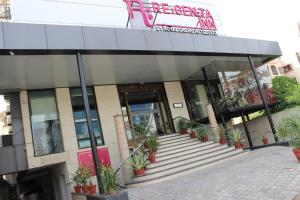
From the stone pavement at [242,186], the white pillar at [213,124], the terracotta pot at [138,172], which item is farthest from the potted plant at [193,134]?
the stone pavement at [242,186]

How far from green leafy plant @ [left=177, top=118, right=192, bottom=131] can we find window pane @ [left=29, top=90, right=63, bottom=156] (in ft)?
20.1

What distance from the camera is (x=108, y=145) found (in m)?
13.3

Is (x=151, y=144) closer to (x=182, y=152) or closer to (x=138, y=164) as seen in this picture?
(x=182, y=152)

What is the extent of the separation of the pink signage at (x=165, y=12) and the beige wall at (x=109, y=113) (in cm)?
376

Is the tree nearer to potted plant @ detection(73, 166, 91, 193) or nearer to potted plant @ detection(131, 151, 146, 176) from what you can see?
potted plant @ detection(131, 151, 146, 176)

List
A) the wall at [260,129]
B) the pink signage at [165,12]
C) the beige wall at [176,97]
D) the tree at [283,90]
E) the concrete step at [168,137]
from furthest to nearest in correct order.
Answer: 1. the wall at [260,129]
2. the tree at [283,90]
3. the beige wall at [176,97]
4. the concrete step at [168,137]
5. the pink signage at [165,12]

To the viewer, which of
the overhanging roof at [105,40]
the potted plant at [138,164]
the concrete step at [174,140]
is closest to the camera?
the overhanging roof at [105,40]

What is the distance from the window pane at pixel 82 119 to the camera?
1290 cm

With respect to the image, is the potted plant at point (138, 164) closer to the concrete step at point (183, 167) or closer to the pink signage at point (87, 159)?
the concrete step at point (183, 167)

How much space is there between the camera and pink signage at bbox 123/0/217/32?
12.7 metres

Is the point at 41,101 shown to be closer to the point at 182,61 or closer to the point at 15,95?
the point at 15,95

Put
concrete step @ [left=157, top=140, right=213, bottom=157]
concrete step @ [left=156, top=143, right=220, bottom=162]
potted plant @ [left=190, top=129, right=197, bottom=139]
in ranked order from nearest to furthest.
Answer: concrete step @ [left=156, top=143, right=220, bottom=162], concrete step @ [left=157, top=140, right=213, bottom=157], potted plant @ [left=190, top=129, right=197, bottom=139]

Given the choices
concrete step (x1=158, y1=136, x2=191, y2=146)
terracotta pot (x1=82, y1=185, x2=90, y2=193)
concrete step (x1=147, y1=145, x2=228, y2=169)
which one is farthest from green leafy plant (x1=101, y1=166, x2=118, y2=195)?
concrete step (x1=158, y1=136, x2=191, y2=146)

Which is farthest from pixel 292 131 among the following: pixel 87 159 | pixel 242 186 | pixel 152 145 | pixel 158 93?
pixel 158 93
